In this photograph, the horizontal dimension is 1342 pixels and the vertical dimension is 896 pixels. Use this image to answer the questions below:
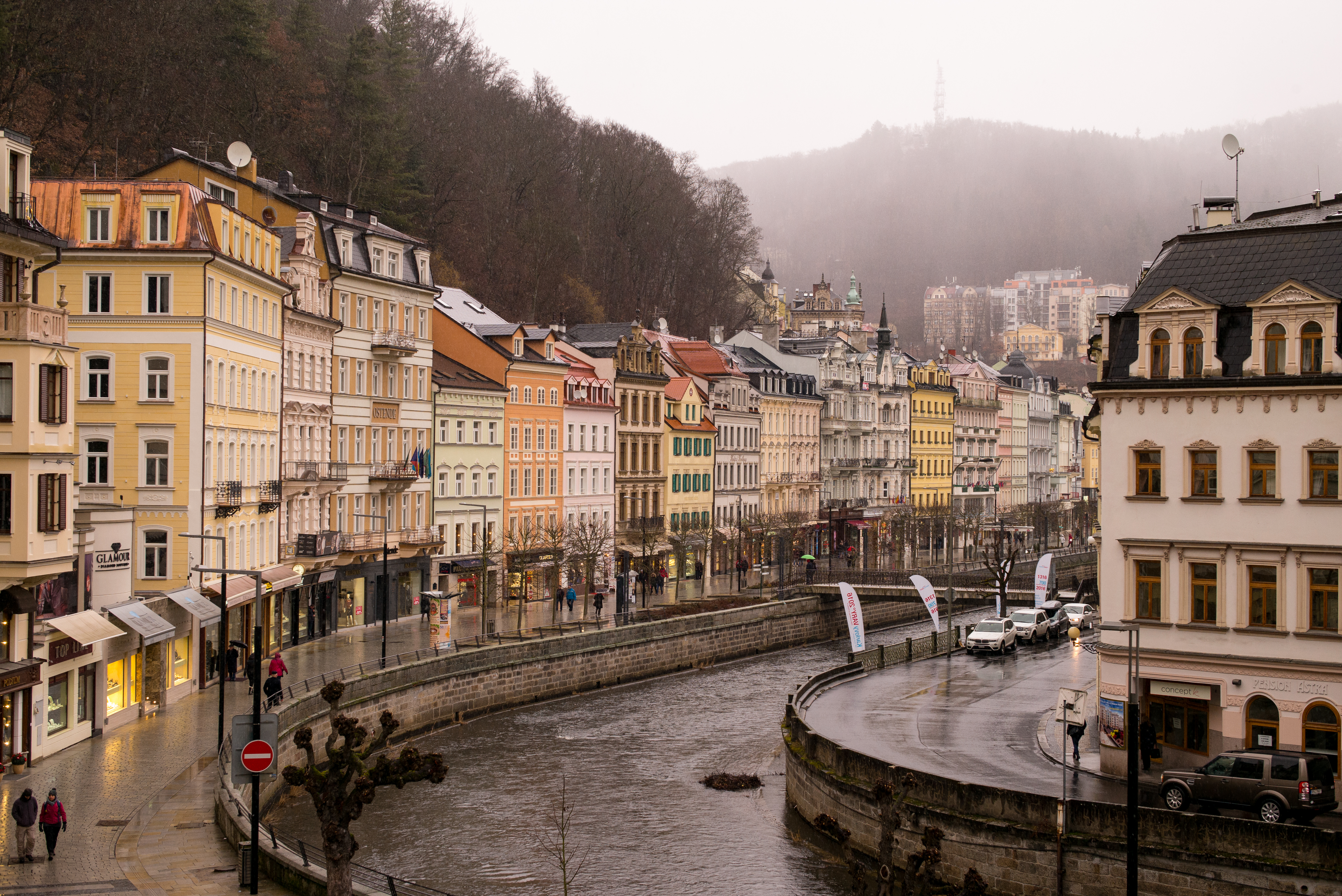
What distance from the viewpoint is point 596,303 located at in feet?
358

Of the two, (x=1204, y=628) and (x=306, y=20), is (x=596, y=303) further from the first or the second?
(x=1204, y=628)

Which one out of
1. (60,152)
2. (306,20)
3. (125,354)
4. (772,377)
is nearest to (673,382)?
(772,377)

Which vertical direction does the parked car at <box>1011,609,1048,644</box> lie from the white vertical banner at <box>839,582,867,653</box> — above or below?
below

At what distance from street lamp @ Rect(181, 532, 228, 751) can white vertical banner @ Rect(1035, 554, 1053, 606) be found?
3585 centimetres

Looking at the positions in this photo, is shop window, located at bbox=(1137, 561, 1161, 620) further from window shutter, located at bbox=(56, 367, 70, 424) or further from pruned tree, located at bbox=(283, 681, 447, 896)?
window shutter, located at bbox=(56, 367, 70, 424)

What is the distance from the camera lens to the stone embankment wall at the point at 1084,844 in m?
26.6

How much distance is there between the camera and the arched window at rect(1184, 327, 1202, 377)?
33.9 m

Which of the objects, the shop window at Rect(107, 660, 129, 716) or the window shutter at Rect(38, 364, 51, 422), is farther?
the shop window at Rect(107, 660, 129, 716)

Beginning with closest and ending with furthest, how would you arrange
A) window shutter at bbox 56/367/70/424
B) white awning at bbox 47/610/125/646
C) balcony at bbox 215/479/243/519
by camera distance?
window shutter at bbox 56/367/70/424
white awning at bbox 47/610/125/646
balcony at bbox 215/479/243/519

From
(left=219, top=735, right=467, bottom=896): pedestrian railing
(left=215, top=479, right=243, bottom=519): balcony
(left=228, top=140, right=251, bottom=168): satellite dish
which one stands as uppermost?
(left=228, top=140, right=251, bottom=168): satellite dish

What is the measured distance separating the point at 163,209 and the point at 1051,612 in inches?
1708

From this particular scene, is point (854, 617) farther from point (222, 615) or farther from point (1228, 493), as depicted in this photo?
point (222, 615)

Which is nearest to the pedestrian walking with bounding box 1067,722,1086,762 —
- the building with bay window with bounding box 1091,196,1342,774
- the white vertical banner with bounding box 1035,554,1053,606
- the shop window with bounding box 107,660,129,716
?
the building with bay window with bounding box 1091,196,1342,774

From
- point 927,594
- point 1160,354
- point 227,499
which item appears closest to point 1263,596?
point 1160,354
